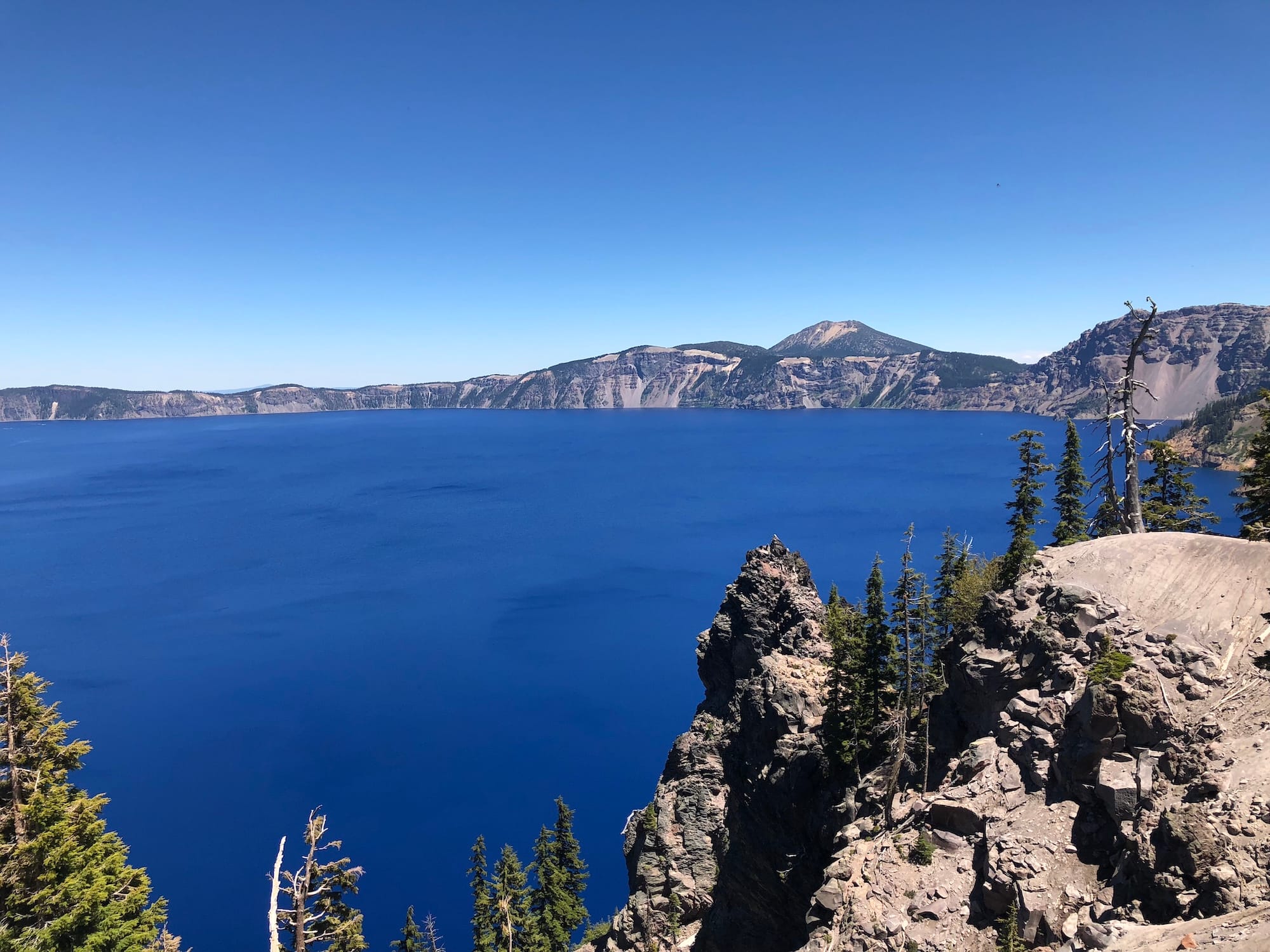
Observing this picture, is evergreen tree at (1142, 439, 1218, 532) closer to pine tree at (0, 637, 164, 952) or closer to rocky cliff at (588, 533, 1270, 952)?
rocky cliff at (588, 533, 1270, 952)

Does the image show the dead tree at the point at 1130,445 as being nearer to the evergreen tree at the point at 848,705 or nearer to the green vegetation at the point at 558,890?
the evergreen tree at the point at 848,705

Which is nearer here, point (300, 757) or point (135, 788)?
point (135, 788)

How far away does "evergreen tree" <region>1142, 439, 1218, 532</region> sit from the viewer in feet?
140

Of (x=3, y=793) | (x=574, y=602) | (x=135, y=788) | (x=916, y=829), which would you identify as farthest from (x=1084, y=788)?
(x=574, y=602)

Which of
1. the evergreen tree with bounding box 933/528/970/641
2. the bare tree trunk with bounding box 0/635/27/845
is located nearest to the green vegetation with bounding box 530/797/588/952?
the evergreen tree with bounding box 933/528/970/641

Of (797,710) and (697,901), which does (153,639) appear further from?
(797,710)

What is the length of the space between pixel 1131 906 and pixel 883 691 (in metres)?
13.5

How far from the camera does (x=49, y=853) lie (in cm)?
1900

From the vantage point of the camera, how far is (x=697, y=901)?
4150cm

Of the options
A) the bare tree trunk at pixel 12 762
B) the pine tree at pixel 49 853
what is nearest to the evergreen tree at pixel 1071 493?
the pine tree at pixel 49 853

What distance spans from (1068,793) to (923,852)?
5.34 m

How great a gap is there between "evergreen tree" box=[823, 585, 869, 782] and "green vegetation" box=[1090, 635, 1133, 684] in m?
10.3

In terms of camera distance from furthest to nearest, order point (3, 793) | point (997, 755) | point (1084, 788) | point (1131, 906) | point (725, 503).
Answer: point (725, 503) → point (997, 755) → point (1084, 788) → point (3, 793) → point (1131, 906)

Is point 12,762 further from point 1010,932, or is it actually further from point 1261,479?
point 1261,479
